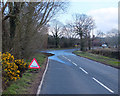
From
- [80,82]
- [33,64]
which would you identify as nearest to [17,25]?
[33,64]

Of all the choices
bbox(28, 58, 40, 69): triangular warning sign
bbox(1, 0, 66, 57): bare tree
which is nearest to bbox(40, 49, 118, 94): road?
bbox(28, 58, 40, 69): triangular warning sign

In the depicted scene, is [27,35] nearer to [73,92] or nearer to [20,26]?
[20,26]

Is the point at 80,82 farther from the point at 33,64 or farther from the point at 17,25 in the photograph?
the point at 17,25

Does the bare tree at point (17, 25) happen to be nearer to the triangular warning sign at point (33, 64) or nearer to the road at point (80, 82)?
the triangular warning sign at point (33, 64)

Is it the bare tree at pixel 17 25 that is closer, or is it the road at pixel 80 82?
the road at pixel 80 82

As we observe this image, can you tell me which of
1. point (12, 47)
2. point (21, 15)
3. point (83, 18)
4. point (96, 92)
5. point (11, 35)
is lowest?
point (96, 92)

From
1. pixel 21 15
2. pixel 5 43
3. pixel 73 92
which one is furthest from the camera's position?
pixel 21 15

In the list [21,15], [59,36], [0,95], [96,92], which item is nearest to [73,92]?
[96,92]

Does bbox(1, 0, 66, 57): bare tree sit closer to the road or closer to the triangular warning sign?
the triangular warning sign

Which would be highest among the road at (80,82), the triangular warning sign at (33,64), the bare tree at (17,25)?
the bare tree at (17,25)

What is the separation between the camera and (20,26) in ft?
42.8

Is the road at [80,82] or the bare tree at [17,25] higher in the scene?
the bare tree at [17,25]

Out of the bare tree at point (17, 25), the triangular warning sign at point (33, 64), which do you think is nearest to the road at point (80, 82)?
the triangular warning sign at point (33, 64)

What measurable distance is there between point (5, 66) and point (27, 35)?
307 inches
